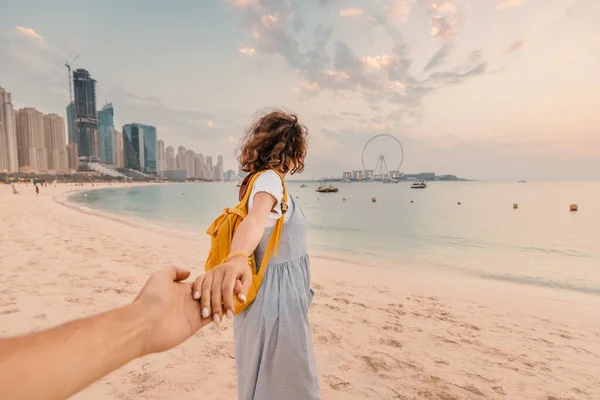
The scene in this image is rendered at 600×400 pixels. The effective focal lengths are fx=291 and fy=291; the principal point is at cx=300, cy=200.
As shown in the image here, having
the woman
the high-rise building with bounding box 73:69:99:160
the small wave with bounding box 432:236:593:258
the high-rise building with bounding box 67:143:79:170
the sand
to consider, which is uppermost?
the high-rise building with bounding box 73:69:99:160

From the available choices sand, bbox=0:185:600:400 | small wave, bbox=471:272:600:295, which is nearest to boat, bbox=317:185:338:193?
small wave, bbox=471:272:600:295

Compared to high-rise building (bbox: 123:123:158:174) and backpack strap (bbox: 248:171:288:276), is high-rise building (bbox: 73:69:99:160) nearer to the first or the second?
high-rise building (bbox: 123:123:158:174)

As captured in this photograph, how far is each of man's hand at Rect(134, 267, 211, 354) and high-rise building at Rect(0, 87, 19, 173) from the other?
14904cm

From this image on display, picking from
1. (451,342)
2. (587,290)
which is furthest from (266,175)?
(587,290)

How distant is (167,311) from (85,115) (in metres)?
210

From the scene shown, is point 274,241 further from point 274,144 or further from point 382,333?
point 382,333

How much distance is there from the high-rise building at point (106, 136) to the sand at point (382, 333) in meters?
198

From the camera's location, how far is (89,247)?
9.54 m

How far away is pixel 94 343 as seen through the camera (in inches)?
28.2

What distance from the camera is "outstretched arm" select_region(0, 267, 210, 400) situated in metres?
0.61

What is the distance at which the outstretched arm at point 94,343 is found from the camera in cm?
61

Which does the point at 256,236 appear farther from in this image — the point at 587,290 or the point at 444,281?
the point at 587,290

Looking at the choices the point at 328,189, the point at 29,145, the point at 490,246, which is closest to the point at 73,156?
the point at 29,145

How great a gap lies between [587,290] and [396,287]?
6682 millimetres
